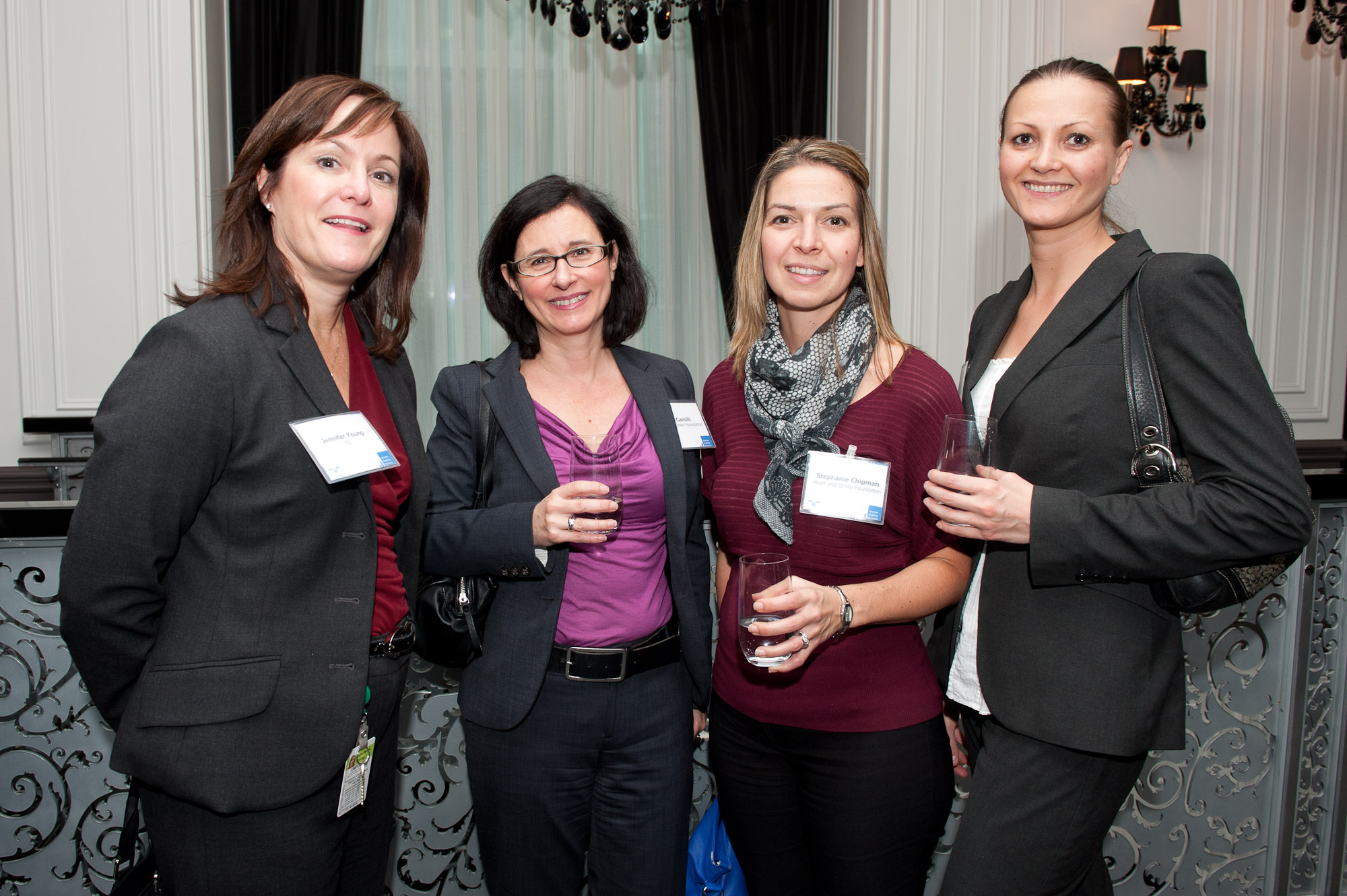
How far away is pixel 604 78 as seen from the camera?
5414 mm

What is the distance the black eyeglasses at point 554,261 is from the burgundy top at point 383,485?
1.25ft

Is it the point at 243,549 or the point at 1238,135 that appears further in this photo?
the point at 1238,135

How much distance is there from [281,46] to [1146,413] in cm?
500

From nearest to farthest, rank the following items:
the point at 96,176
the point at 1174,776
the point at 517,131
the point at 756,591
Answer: the point at 756,591, the point at 1174,776, the point at 96,176, the point at 517,131

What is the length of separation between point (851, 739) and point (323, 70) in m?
4.97

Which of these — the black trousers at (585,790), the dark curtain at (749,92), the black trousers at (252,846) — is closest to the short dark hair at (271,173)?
the black trousers at (252,846)

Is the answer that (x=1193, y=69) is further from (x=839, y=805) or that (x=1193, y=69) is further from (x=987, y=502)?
(x=839, y=805)

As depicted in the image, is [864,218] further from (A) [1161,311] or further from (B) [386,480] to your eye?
(B) [386,480]

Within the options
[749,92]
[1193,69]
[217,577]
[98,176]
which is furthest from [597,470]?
[1193,69]

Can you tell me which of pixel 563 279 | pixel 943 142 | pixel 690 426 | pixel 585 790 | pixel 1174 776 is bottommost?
pixel 1174 776

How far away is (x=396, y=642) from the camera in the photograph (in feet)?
4.97

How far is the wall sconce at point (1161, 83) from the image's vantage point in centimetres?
442

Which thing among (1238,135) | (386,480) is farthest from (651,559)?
(1238,135)

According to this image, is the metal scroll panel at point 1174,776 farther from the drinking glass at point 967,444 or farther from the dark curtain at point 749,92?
the dark curtain at point 749,92
